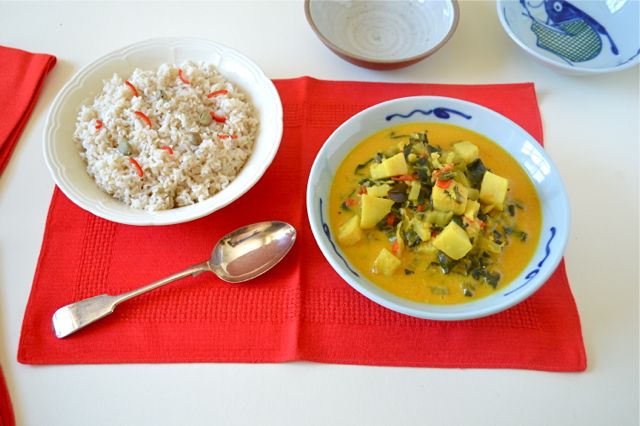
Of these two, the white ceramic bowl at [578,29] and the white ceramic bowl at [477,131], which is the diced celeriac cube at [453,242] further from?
the white ceramic bowl at [578,29]

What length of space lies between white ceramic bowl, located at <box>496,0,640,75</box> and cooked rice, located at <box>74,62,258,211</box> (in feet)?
4.02

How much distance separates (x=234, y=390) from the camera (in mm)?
1299

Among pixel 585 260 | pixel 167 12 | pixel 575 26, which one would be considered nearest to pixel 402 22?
pixel 575 26

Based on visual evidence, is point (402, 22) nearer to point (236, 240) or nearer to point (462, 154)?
point (462, 154)

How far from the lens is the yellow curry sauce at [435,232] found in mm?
1355

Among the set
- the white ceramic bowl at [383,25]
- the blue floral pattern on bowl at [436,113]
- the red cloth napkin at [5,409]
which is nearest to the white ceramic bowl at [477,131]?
the blue floral pattern on bowl at [436,113]

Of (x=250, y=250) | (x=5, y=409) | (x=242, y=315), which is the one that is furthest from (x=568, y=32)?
(x=5, y=409)

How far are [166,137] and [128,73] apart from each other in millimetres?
369

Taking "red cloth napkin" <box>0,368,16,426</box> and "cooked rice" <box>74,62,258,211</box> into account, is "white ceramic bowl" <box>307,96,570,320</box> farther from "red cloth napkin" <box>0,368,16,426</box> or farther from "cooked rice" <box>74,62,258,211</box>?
"red cloth napkin" <box>0,368,16,426</box>

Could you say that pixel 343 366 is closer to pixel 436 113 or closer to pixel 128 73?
pixel 436 113

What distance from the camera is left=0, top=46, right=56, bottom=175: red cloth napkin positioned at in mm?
1711

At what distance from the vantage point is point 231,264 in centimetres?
144

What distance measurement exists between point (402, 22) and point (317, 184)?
3.43 ft

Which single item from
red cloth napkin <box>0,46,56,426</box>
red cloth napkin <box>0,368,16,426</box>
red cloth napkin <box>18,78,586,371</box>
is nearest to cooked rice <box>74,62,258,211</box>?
red cloth napkin <box>18,78,586,371</box>
